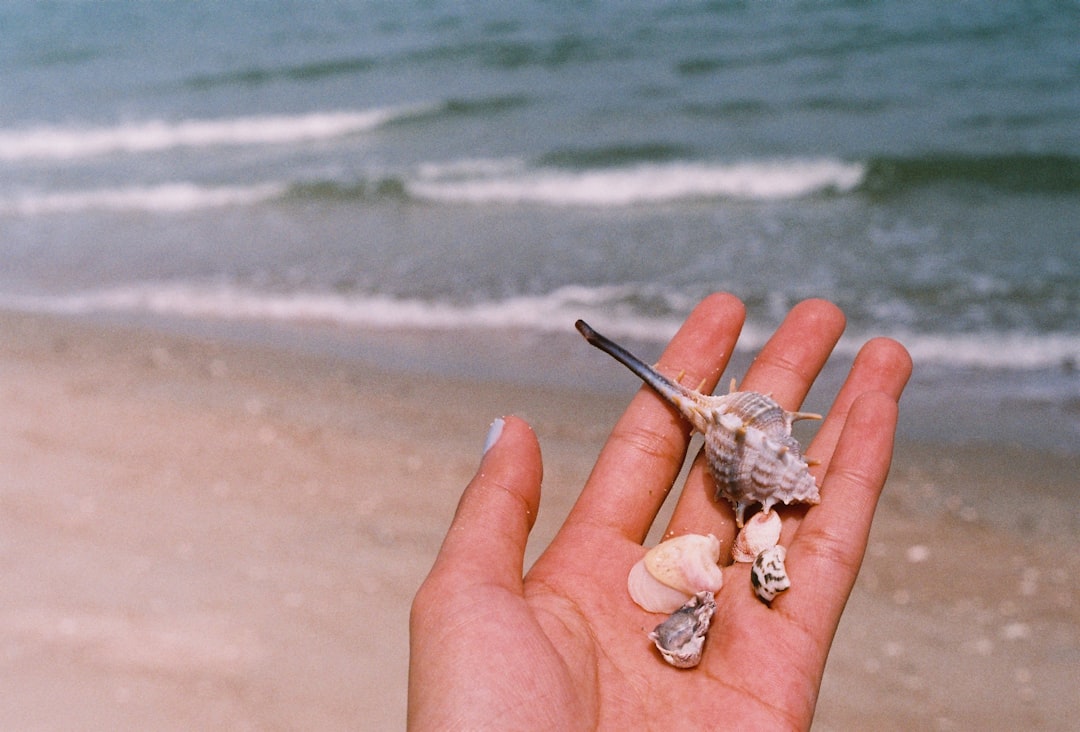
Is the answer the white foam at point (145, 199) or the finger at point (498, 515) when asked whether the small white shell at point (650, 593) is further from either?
the white foam at point (145, 199)

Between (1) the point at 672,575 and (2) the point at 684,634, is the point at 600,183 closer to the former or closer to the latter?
(1) the point at 672,575

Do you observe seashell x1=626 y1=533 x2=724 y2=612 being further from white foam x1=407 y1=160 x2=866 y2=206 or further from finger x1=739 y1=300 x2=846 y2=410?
white foam x1=407 y1=160 x2=866 y2=206

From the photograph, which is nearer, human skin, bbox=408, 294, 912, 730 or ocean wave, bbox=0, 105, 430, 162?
human skin, bbox=408, 294, 912, 730

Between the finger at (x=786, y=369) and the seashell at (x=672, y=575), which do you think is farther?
the finger at (x=786, y=369)

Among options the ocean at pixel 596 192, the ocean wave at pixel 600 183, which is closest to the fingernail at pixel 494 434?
the ocean at pixel 596 192

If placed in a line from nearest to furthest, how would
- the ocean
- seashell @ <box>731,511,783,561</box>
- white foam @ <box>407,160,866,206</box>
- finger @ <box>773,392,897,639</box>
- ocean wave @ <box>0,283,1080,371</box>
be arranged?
1. finger @ <box>773,392,897,639</box>
2. seashell @ <box>731,511,783,561</box>
3. ocean wave @ <box>0,283,1080,371</box>
4. the ocean
5. white foam @ <box>407,160,866,206</box>

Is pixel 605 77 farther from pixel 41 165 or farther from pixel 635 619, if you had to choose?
pixel 635 619

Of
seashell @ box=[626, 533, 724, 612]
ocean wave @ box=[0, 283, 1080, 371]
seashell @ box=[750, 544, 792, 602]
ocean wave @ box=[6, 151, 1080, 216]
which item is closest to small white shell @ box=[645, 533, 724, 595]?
seashell @ box=[626, 533, 724, 612]

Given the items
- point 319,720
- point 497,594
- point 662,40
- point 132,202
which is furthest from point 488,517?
point 662,40
